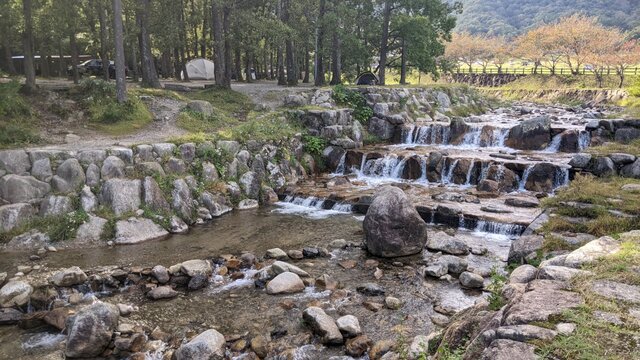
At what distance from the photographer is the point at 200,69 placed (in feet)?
120

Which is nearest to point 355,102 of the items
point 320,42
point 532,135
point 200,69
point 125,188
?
point 320,42

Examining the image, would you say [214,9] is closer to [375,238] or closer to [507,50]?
[375,238]

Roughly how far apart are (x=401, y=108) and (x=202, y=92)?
12.0 m

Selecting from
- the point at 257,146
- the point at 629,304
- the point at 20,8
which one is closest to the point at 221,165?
the point at 257,146

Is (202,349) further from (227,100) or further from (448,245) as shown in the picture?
(227,100)

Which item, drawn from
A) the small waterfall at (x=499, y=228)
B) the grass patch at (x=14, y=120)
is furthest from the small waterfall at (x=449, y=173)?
the grass patch at (x=14, y=120)

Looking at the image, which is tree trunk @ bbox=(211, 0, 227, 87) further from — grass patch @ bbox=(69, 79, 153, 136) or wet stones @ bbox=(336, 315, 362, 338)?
wet stones @ bbox=(336, 315, 362, 338)

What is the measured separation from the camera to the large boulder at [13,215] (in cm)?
1161

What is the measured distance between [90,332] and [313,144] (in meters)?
14.6

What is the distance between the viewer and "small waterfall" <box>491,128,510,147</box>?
23.0 meters

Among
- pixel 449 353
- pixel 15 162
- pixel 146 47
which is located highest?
pixel 146 47

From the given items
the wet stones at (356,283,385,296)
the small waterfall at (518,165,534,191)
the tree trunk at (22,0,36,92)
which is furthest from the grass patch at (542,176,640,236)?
the tree trunk at (22,0,36,92)

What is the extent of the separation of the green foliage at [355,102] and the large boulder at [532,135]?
25.7ft

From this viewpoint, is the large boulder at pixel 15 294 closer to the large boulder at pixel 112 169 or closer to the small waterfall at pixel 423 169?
the large boulder at pixel 112 169
